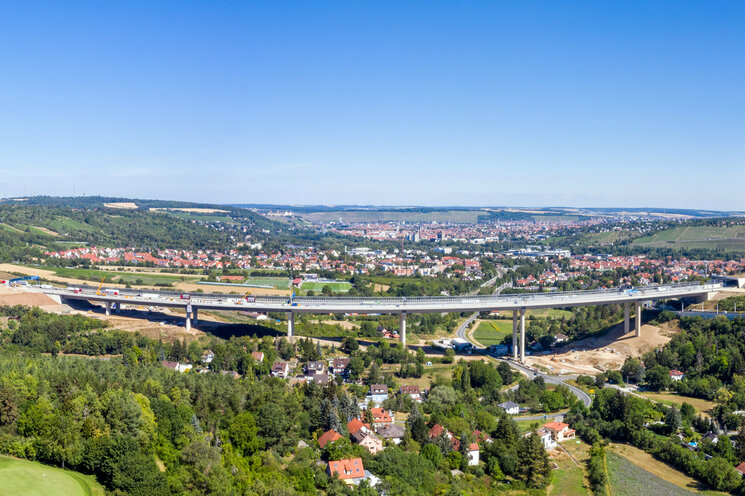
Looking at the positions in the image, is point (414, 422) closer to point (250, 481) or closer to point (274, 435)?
point (274, 435)

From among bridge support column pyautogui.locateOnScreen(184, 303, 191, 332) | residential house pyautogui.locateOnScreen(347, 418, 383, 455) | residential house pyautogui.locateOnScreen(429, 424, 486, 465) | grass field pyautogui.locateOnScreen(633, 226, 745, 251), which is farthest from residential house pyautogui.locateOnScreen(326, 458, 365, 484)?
grass field pyautogui.locateOnScreen(633, 226, 745, 251)

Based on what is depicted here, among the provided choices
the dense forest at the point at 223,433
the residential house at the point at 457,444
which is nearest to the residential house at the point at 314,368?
the dense forest at the point at 223,433

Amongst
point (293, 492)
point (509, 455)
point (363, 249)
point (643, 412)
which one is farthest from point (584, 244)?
point (293, 492)

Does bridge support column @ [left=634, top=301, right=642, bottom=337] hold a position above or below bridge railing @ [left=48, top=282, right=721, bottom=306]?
below

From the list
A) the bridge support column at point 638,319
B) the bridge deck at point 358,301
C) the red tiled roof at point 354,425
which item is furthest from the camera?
the bridge support column at point 638,319

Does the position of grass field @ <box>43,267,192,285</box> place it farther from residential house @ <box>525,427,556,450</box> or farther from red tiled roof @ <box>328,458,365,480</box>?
red tiled roof @ <box>328,458,365,480</box>

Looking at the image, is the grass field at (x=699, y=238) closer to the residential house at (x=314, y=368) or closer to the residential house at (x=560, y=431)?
the residential house at (x=560, y=431)
